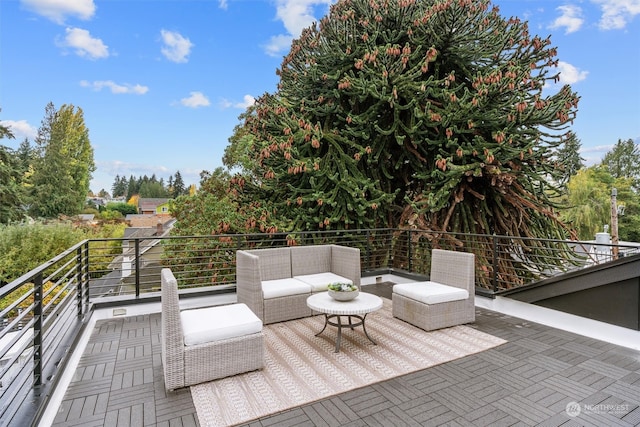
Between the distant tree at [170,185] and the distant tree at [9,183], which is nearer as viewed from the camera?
the distant tree at [9,183]

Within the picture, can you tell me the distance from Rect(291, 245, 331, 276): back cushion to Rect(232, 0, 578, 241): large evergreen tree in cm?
154

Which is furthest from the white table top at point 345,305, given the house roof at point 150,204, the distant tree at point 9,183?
the house roof at point 150,204

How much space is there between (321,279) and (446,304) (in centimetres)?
160

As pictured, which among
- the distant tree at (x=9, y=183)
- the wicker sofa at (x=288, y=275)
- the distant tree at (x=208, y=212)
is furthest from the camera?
the distant tree at (x=9, y=183)

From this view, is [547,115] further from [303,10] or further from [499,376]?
[303,10]

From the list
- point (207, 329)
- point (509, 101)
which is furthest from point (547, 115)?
point (207, 329)

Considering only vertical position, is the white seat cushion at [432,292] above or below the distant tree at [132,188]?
below

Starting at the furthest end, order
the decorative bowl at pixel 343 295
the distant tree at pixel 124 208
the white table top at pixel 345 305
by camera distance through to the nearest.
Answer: the distant tree at pixel 124 208 → the decorative bowl at pixel 343 295 → the white table top at pixel 345 305

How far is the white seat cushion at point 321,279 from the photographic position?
4.28 m

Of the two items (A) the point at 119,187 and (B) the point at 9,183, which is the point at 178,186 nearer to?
(A) the point at 119,187

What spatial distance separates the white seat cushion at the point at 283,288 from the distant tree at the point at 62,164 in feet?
94.0

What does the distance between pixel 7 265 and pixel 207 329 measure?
36.8 ft

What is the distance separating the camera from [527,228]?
261 inches

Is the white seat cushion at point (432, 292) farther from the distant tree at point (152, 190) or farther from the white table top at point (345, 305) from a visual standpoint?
the distant tree at point (152, 190)
